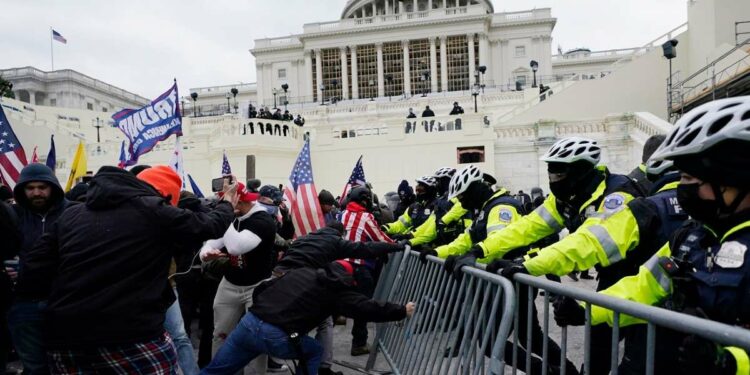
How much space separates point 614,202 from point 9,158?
274 inches

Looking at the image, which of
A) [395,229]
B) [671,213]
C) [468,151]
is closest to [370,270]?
[395,229]

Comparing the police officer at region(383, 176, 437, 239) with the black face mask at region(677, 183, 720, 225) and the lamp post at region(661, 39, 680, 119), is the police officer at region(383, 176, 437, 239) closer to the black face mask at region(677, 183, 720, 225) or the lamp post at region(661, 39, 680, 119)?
the black face mask at region(677, 183, 720, 225)

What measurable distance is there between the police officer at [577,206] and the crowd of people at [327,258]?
0.01m

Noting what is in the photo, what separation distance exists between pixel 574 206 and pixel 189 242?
2.60 metres

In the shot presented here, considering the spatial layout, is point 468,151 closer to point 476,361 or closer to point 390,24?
point 476,361

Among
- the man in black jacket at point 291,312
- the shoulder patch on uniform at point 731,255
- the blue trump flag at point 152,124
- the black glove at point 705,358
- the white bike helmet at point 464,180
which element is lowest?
the man in black jacket at point 291,312

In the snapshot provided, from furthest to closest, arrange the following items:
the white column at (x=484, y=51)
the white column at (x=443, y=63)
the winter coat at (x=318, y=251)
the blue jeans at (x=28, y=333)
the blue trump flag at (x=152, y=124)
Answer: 1. the white column at (x=443, y=63)
2. the white column at (x=484, y=51)
3. the blue trump flag at (x=152, y=124)
4. the winter coat at (x=318, y=251)
5. the blue jeans at (x=28, y=333)

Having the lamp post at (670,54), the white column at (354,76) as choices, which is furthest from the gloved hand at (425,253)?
the white column at (354,76)

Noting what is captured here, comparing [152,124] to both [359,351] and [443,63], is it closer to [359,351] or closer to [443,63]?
[359,351]

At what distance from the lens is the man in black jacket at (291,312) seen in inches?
158

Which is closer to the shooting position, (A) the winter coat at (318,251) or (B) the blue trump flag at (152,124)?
(A) the winter coat at (318,251)

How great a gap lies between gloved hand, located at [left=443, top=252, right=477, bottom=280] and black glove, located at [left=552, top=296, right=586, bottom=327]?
3.91ft

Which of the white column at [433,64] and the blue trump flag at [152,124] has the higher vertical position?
the white column at [433,64]

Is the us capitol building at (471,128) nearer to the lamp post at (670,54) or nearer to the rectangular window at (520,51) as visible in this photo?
the lamp post at (670,54)
